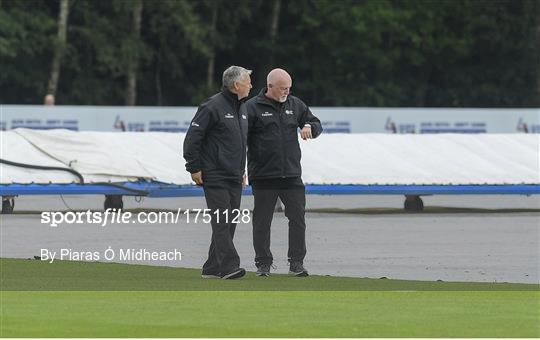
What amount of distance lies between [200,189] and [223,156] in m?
10.3

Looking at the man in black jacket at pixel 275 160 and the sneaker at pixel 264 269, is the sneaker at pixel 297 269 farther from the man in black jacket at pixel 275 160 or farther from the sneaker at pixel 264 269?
the sneaker at pixel 264 269

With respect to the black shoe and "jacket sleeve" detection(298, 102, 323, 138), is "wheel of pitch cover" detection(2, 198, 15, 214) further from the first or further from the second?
the black shoe

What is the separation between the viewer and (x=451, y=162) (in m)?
25.4

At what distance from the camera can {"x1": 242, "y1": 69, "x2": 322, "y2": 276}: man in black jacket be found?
545 inches

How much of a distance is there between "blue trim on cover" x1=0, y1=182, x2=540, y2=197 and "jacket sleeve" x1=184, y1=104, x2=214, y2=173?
9731 millimetres

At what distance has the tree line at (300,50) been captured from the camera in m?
58.4

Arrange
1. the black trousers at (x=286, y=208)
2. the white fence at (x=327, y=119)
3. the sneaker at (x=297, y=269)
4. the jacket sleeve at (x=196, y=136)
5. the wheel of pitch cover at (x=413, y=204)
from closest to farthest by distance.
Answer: the jacket sleeve at (x=196, y=136), the sneaker at (x=297, y=269), the black trousers at (x=286, y=208), the wheel of pitch cover at (x=413, y=204), the white fence at (x=327, y=119)

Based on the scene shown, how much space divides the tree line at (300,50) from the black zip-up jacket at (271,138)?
43.7 metres

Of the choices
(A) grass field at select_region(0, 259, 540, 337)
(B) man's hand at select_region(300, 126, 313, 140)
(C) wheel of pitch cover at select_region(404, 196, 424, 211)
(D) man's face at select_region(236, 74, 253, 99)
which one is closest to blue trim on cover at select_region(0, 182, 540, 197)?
(C) wheel of pitch cover at select_region(404, 196, 424, 211)

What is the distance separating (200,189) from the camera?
23594mm

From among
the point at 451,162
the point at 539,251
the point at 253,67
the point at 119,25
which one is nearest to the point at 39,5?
the point at 119,25

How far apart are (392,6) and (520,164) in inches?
1531

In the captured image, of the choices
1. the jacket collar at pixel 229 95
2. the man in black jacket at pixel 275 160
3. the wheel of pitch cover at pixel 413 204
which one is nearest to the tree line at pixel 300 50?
the wheel of pitch cover at pixel 413 204

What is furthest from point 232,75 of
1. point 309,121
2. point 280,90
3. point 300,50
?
point 300,50
